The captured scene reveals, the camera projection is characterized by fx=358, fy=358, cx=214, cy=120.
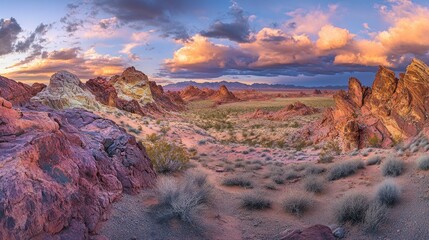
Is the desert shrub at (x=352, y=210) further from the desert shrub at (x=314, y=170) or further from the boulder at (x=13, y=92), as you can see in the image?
the boulder at (x=13, y=92)

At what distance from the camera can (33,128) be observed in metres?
8.05

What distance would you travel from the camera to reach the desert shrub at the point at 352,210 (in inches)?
356

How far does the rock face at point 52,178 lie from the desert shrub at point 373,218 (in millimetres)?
6062

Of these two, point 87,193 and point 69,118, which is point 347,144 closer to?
point 69,118

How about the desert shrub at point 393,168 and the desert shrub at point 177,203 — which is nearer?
the desert shrub at point 177,203

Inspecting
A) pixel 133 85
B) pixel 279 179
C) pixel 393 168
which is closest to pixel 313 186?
pixel 279 179

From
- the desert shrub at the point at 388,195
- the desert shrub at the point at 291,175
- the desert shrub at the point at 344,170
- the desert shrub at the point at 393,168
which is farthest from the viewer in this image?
the desert shrub at the point at 291,175

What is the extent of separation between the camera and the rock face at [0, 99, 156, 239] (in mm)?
5805

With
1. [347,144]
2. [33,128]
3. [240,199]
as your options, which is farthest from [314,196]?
[347,144]

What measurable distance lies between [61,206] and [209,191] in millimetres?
5329

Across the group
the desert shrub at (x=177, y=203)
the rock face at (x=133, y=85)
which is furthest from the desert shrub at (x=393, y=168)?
the rock face at (x=133, y=85)

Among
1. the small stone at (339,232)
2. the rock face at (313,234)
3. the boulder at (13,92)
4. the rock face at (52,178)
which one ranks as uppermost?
the boulder at (13,92)

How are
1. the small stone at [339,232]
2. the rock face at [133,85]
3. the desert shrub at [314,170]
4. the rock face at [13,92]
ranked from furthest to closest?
the rock face at [133,85] → the desert shrub at [314,170] → the rock face at [13,92] → the small stone at [339,232]

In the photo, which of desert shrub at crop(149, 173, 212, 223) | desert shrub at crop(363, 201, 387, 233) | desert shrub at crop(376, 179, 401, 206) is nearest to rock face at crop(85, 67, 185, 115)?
desert shrub at crop(149, 173, 212, 223)
